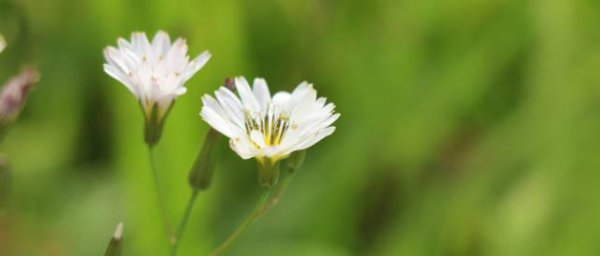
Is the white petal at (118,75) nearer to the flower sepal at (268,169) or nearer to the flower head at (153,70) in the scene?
the flower head at (153,70)

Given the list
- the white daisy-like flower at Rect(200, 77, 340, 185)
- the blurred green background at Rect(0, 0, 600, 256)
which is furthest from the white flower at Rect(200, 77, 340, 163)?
the blurred green background at Rect(0, 0, 600, 256)

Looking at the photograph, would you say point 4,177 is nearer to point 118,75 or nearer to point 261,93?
point 118,75

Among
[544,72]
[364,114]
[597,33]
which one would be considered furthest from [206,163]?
[597,33]

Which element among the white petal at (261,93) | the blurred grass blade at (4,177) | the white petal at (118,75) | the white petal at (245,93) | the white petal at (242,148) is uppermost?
the white petal at (261,93)

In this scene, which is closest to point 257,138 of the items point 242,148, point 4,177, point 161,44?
point 242,148

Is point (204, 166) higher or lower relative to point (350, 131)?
lower

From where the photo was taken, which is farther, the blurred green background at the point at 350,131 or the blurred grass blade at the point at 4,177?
the blurred green background at the point at 350,131

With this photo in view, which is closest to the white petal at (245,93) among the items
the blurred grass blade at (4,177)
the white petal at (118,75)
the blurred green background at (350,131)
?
the white petal at (118,75)
